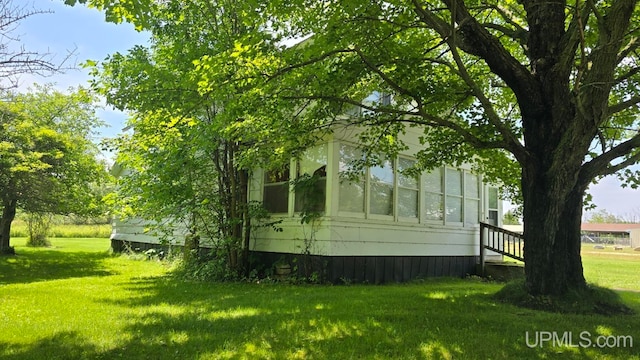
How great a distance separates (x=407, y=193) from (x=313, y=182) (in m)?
2.98

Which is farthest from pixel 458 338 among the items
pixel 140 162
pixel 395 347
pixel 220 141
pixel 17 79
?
pixel 140 162

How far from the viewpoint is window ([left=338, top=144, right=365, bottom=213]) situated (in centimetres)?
976

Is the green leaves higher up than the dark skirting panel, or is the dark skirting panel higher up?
the green leaves


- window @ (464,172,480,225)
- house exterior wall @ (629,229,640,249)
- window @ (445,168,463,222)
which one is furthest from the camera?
house exterior wall @ (629,229,640,249)

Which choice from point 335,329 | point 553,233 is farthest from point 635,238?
point 335,329

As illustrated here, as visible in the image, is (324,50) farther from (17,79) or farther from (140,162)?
(140,162)

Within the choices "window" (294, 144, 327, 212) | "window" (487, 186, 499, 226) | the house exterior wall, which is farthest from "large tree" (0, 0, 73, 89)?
the house exterior wall

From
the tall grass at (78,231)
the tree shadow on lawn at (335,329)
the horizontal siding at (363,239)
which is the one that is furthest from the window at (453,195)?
the tall grass at (78,231)

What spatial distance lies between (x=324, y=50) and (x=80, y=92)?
485 centimetres

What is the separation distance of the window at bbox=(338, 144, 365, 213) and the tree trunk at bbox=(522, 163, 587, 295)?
12.8ft

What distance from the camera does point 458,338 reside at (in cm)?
461

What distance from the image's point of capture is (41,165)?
1367 cm

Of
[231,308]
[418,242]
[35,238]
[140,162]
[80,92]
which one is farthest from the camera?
[35,238]

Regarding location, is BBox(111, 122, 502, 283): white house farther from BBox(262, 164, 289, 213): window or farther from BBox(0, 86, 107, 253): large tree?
BBox(0, 86, 107, 253): large tree
